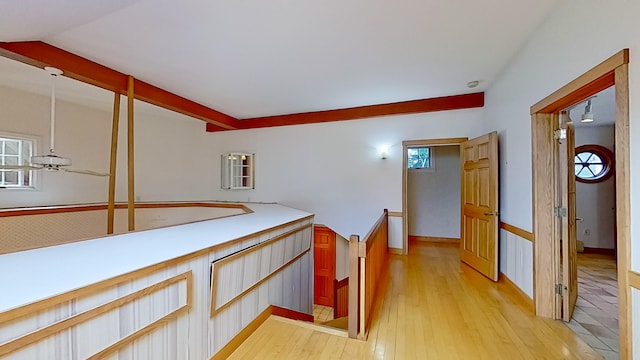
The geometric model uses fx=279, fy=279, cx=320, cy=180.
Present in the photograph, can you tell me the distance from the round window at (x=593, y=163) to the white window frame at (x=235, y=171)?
257 inches

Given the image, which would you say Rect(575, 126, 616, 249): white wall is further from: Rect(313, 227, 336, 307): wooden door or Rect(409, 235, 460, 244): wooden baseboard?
Rect(313, 227, 336, 307): wooden door

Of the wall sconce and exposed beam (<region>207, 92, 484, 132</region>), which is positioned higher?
exposed beam (<region>207, 92, 484, 132</region>)

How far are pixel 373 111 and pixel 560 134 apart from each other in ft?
9.50

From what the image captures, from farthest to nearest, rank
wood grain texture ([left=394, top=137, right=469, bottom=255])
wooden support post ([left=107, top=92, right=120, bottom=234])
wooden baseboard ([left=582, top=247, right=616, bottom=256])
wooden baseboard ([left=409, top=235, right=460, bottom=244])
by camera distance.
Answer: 1. wooden baseboard ([left=409, top=235, right=460, bottom=244])
2. wooden baseboard ([left=582, top=247, right=616, bottom=256])
3. wood grain texture ([left=394, top=137, right=469, bottom=255])
4. wooden support post ([left=107, top=92, right=120, bottom=234])

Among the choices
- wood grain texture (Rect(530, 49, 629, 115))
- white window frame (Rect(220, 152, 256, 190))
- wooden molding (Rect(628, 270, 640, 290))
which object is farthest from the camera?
white window frame (Rect(220, 152, 256, 190))

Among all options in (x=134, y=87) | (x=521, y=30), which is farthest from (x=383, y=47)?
(x=134, y=87)

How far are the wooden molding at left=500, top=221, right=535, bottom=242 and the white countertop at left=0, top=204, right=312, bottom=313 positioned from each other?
2.67 metres

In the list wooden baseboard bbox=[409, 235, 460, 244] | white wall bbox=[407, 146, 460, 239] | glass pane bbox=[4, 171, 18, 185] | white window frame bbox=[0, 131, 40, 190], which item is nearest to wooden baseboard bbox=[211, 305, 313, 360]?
wooden baseboard bbox=[409, 235, 460, 244]

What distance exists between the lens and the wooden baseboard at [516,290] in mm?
2633

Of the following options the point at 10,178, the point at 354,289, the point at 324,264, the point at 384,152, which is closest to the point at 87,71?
the point at 10,178

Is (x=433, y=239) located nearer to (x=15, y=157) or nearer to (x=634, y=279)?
(x=634, y=279)

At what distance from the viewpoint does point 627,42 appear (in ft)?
5.04

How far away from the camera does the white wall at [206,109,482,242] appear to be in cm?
482

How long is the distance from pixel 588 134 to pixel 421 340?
223 inches
